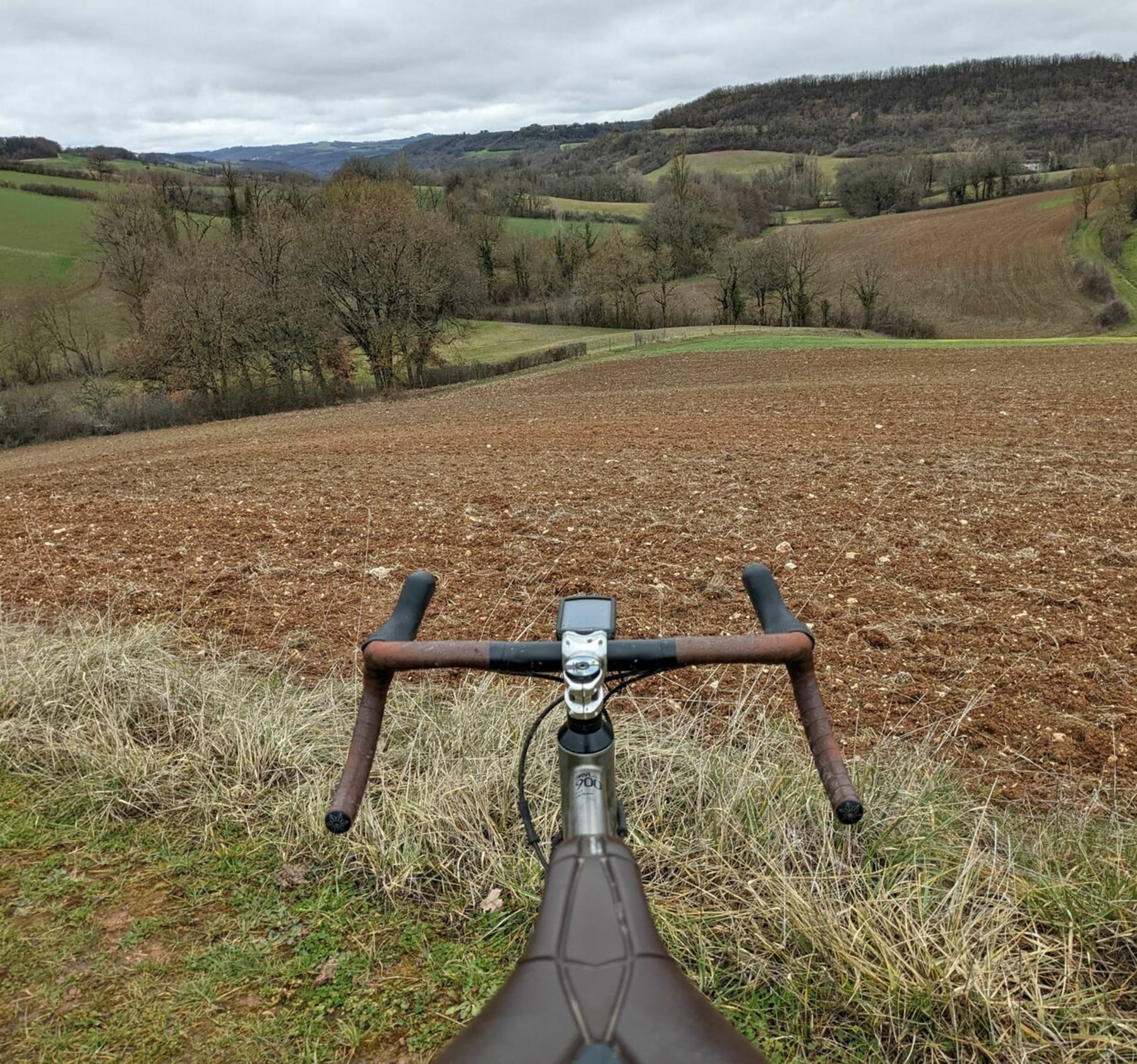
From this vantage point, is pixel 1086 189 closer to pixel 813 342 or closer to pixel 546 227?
pixel 813 342

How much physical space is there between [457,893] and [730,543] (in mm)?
5545

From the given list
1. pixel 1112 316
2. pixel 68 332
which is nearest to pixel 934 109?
pixel 1112 316

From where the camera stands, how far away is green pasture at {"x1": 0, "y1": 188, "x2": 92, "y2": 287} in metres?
55.8

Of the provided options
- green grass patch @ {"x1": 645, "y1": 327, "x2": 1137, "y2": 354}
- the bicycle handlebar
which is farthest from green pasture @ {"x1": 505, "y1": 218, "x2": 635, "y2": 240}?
the bicycle handlebar

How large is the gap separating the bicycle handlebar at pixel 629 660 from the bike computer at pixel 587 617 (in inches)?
1.6

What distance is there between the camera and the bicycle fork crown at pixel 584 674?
1279 millimetres

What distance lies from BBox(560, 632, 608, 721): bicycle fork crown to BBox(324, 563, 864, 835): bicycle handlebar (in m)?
0.06

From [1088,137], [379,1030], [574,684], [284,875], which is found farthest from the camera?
[1088,137]

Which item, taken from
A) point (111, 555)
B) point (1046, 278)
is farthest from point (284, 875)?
point (1046, 278)

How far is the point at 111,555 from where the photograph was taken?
7.89 metres

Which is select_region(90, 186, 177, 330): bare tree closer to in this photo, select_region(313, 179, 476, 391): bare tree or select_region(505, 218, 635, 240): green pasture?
select_region(313, 179, 476, 391): bare tree

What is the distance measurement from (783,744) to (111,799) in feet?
10.6

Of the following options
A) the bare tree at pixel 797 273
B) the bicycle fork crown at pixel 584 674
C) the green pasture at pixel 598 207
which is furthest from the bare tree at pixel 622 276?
the bicycle fork crown at pixel 584 674

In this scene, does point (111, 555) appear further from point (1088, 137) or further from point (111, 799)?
point (1088, 137)
